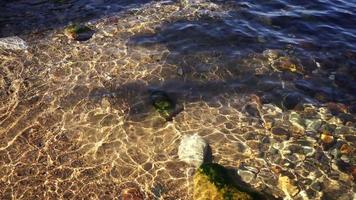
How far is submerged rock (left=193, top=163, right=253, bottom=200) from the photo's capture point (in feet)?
23.3

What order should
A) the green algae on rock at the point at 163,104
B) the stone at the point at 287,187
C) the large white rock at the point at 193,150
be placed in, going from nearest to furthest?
the stone at the point at 287,187 → the large white rock at the point at 193,150 → the green algae on rock at the point at 163,104

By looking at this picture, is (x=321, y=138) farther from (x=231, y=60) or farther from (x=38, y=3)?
(x=38, y=3)

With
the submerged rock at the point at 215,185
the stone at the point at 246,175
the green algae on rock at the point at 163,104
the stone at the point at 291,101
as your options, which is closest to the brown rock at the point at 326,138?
the stone at the point at 291,101

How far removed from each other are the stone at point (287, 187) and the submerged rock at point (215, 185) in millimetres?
1062

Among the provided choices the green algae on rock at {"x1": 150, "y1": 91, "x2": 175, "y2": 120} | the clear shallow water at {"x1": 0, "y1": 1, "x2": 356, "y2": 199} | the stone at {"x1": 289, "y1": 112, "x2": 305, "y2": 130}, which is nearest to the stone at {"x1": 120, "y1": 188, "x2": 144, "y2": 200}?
the clear shallow water at {"x1": 0, "y1": 1, "x2": 356, "y2": 199}

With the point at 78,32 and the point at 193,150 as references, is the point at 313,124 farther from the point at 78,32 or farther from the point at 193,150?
the point at 78,32

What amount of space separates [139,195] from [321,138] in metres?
4.44

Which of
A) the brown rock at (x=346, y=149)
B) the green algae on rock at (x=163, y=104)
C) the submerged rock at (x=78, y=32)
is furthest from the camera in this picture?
the submerged rock at (x=78, y=32)

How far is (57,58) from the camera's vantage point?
37.4 feet

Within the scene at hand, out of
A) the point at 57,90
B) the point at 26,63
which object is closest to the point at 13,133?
the point at 57,90

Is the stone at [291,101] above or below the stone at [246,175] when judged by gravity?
above

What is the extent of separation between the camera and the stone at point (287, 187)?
7707 millimetres

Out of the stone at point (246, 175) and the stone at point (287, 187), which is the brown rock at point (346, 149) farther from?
the stone at point (246, 175)

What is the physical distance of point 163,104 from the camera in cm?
979
